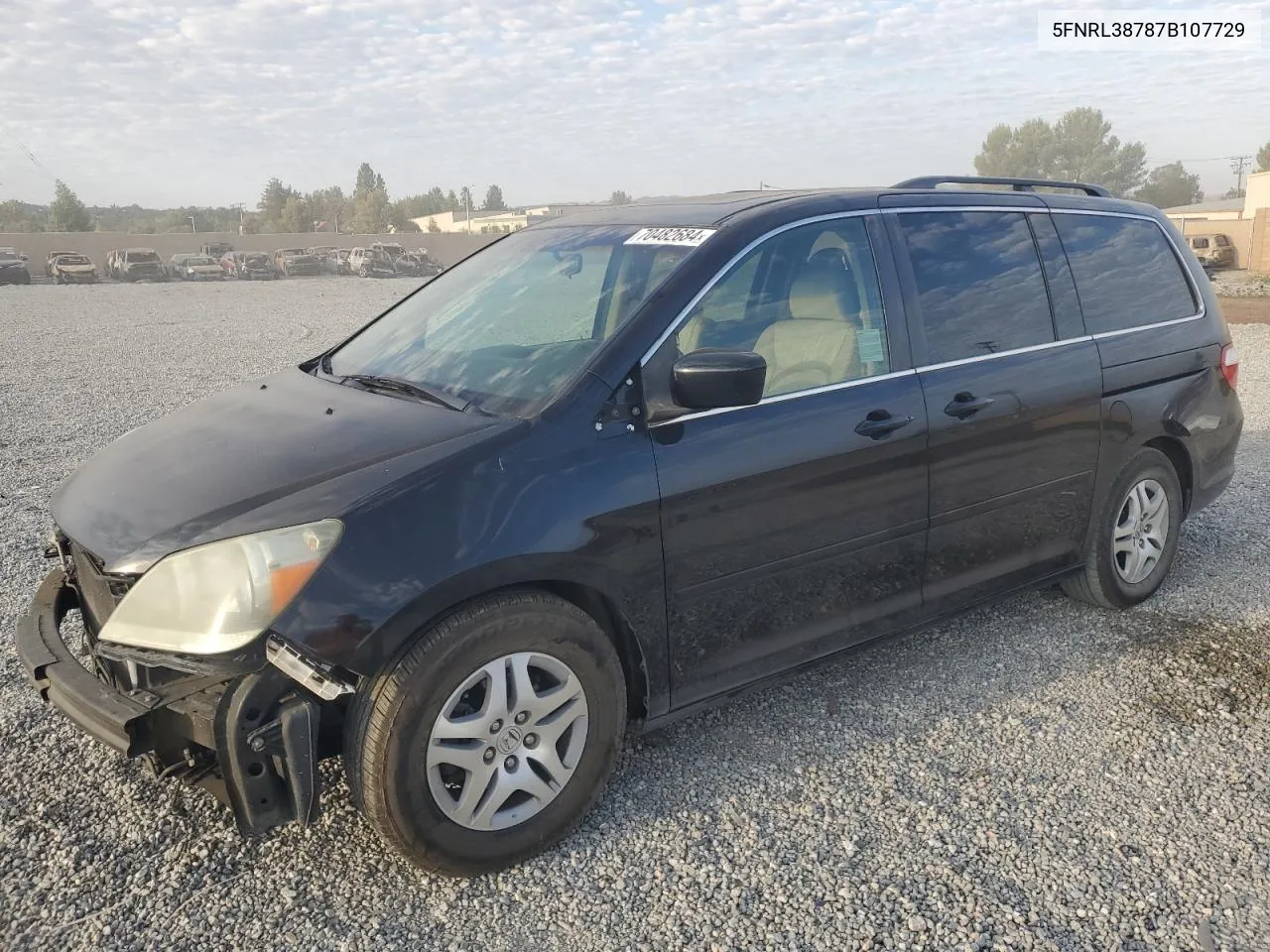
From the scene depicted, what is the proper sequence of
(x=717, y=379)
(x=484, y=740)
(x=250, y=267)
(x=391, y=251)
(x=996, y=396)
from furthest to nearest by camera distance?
(x=391, y=251)
(x=250, y=267)
(x=996, y=396)
(x=717, y=379)
(x=484, y=740)

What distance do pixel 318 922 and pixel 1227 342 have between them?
4.71 m

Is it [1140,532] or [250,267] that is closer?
[1140,532]

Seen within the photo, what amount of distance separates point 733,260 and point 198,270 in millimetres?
40793

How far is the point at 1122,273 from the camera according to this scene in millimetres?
4301

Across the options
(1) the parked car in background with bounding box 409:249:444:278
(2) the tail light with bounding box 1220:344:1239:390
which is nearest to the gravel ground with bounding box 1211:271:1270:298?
(2) the tail light with bounding box 1220:344:1239:390

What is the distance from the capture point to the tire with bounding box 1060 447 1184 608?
4234mm

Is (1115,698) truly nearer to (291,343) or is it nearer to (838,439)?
(838,439)

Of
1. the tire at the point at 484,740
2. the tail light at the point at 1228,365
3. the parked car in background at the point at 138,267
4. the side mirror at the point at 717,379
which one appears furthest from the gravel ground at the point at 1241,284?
the parked car in background at the point at 138,267

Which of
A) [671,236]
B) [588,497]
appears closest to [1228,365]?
[671,236]

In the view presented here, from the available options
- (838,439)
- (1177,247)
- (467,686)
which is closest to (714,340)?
(838,439)

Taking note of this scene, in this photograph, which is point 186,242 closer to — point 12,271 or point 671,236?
point 12,271

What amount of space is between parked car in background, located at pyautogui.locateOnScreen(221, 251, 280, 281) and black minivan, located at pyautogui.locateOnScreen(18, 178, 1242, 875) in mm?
39880

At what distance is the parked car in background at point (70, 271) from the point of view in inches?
1420

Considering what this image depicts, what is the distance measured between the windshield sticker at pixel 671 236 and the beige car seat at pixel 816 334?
366mm
